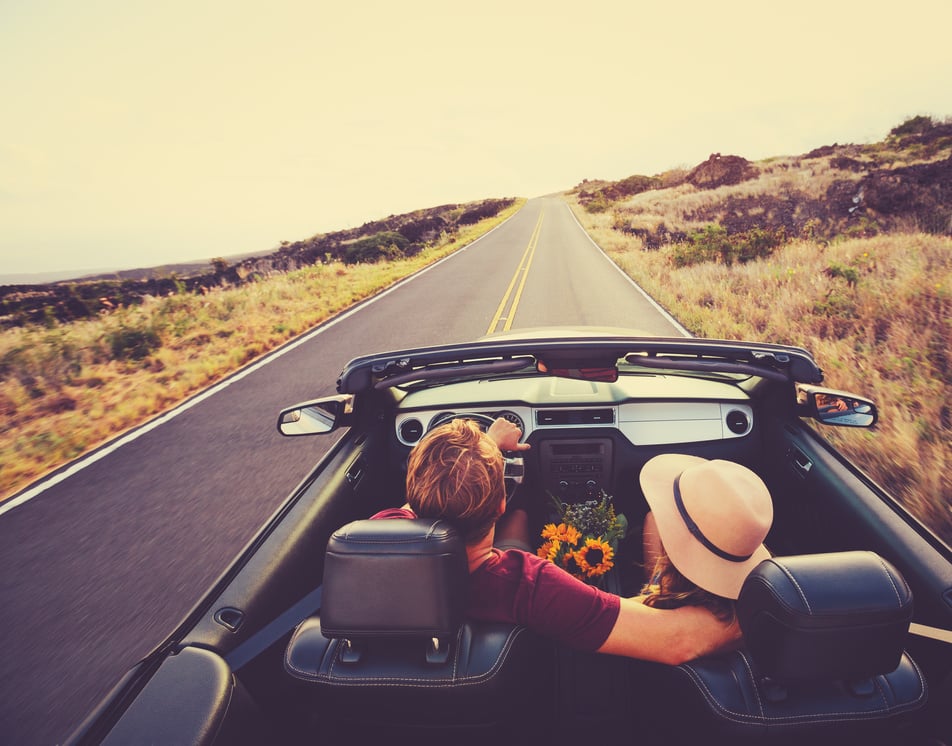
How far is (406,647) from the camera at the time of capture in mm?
1492

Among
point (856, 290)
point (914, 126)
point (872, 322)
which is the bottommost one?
point (872, 322)

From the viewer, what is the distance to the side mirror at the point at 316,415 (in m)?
2.64

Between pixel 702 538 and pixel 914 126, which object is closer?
pixel 702 538

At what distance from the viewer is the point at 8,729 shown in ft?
8.18

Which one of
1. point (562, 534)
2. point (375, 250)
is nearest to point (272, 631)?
point (562, 534)

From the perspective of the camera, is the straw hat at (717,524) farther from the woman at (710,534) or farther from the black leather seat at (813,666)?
the black leather seat at (813,666)

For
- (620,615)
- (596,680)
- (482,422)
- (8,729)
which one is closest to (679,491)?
(620,615)

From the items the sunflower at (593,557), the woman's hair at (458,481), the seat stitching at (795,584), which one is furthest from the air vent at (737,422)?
the woman's hair at (458,481)

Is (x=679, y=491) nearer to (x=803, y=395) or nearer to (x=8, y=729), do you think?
(x=803, y=395)

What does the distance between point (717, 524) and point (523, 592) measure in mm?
656

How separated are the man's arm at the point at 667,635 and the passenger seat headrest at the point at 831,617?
0.93 feet

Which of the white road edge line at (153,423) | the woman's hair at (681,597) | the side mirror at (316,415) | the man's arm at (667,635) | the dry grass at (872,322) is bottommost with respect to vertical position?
the dry grass at (872,322)

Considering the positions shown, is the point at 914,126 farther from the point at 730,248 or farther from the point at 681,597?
the point at 681,597

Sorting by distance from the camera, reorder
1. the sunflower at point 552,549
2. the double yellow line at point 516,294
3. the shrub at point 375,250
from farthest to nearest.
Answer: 1. the shrub at point 375,250
2. the double yellow line at point 516,294
3. the sunflower at point 552,549
